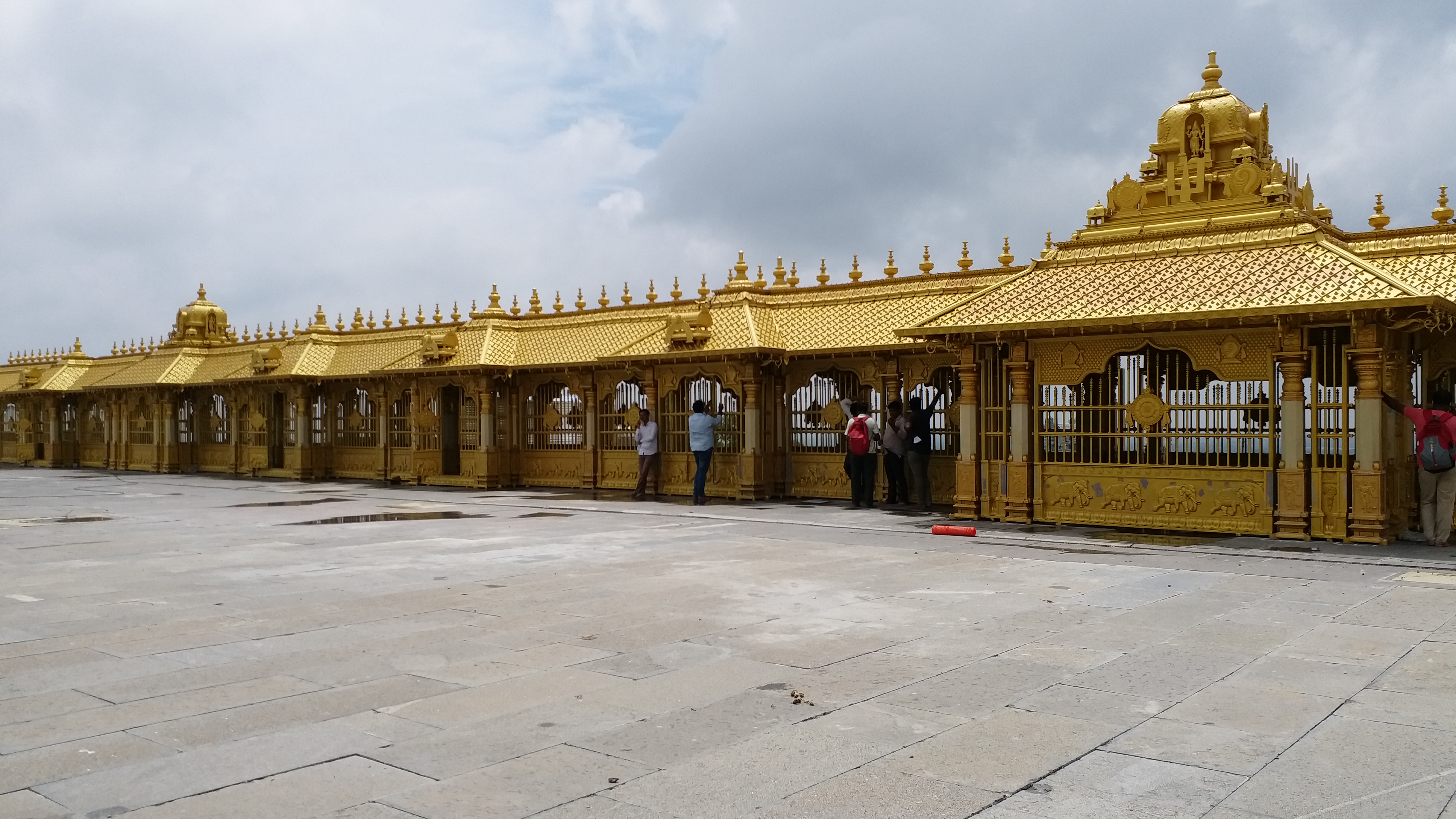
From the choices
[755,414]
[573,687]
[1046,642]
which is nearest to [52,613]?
[573,687]

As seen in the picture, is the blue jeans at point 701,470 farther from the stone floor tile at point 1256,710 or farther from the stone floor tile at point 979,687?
the stone floor tile at point 1256,710

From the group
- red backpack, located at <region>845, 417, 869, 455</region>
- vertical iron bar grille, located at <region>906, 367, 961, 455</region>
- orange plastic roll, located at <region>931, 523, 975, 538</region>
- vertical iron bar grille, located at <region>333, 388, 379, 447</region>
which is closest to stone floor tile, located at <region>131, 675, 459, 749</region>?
orange plastic roll, located at <region>931, 523, 975, 538</region>

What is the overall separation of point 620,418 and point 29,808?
18.1 meters

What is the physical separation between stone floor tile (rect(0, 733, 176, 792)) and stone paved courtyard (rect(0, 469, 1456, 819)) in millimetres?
25

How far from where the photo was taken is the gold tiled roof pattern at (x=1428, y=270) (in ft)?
42.1

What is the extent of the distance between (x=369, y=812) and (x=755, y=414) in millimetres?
15522

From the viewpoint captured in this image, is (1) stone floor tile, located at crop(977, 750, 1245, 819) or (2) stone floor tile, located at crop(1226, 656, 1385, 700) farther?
(2) stone floor tile, located at crop(1226, 656, 1385, 700)

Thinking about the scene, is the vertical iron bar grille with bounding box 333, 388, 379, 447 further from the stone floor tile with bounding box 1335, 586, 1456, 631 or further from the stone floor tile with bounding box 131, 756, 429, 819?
the stone floor tile with bounding box 131, 756, 429, 819

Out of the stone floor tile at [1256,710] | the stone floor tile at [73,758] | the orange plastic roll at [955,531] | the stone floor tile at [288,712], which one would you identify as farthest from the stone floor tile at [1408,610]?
the stone floor tile at [73,758]

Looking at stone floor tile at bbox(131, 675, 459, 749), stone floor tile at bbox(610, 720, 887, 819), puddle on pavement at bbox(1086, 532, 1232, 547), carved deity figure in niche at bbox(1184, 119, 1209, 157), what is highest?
carved deity figure in niche at bbox(1184, 119, 1209, 157)

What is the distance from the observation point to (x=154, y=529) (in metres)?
15.1

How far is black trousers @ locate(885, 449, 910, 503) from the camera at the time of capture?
1800 cm

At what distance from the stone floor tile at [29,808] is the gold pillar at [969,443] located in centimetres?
1275

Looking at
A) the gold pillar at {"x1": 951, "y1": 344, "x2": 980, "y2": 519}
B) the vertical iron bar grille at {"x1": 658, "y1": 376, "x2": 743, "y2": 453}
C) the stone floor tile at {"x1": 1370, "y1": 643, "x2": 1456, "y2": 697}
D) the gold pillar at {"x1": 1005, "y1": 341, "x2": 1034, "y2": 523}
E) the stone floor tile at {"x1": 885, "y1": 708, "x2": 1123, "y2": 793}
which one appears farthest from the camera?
the vertical iron bar grille at {"x1": 658, "y1": 376, "x2": 743, "y2": 453}
